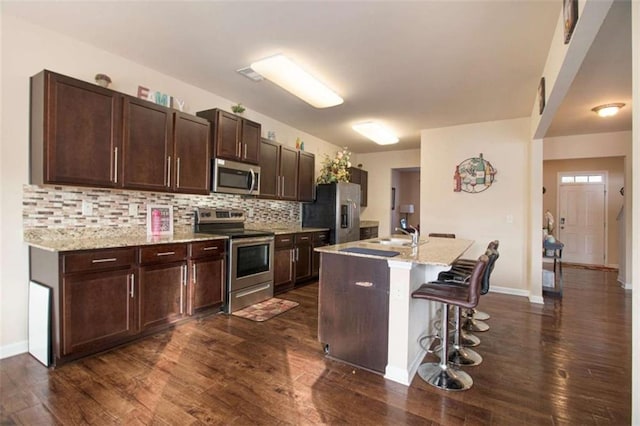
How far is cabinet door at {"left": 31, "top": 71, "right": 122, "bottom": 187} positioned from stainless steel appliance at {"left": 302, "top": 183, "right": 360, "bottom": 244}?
338 centimetres

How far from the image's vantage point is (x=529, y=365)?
97.6 inches

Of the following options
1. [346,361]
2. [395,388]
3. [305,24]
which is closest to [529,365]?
[395,388]

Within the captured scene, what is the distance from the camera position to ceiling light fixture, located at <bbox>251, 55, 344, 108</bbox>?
2.92 meters

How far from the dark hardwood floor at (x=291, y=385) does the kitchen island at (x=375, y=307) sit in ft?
0.42

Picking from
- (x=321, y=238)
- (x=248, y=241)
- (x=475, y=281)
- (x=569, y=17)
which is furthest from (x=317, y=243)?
(x=569, y=17)

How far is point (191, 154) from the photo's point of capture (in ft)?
11.2

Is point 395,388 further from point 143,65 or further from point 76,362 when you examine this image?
point 143,65

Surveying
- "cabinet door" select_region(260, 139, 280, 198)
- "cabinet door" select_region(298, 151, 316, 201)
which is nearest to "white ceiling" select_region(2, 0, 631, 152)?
"cabinet door" select_region(260, 139, 280, 198)

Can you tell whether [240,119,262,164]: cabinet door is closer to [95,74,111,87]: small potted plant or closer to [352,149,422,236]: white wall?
[95,74,111,87]: small potted plant

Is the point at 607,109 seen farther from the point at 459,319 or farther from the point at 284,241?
the point at 284,241

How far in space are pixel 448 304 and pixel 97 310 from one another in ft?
8.74

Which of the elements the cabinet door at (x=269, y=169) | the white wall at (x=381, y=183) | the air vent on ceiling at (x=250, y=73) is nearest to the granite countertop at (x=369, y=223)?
the white wall at (x=381, y=183)

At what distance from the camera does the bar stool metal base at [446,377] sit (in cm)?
215

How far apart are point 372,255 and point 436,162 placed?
3.62 m
